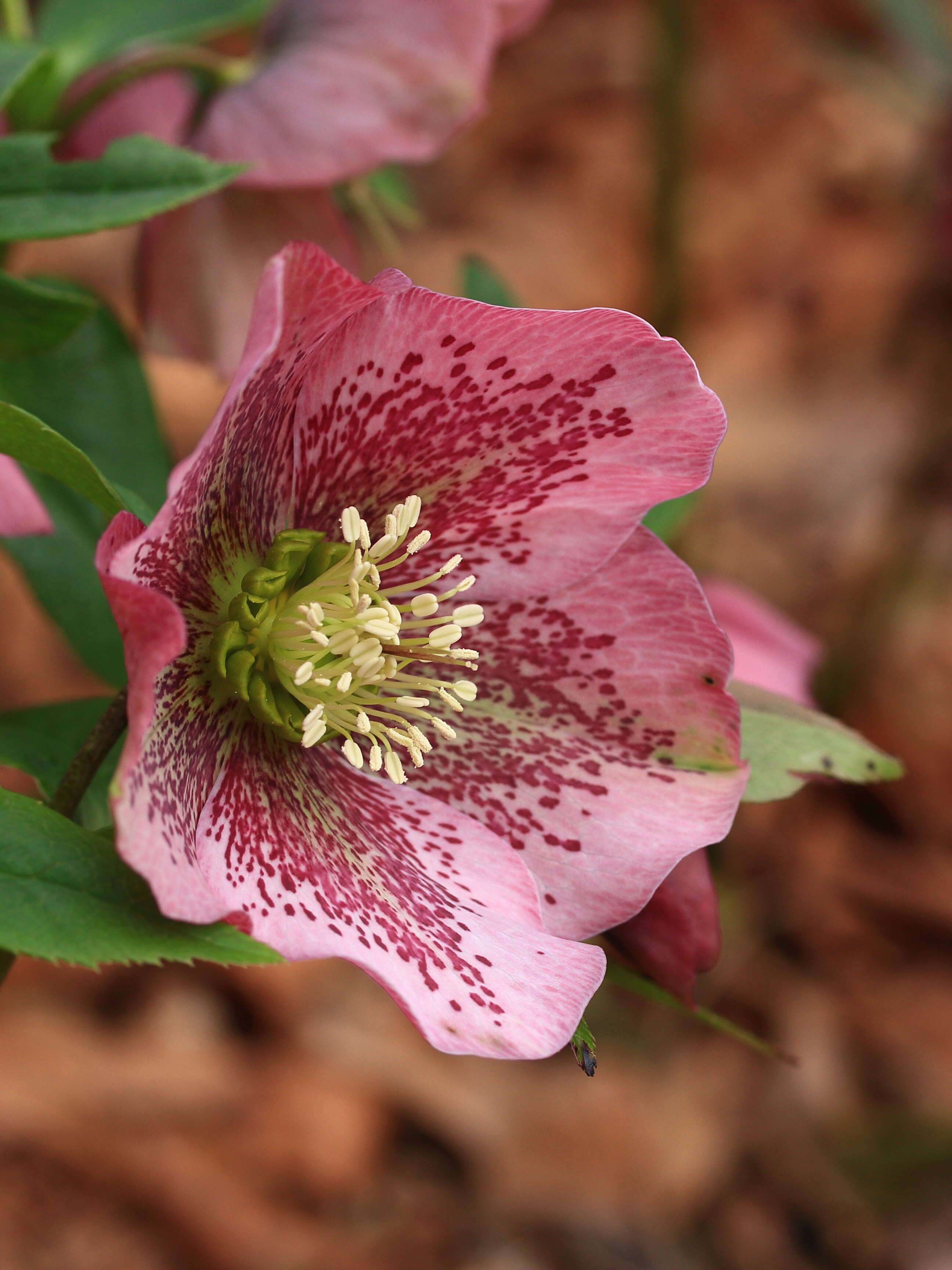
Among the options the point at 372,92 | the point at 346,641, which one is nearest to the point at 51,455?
the point at 346,641

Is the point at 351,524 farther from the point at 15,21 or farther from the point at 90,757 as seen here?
the point at 15,21

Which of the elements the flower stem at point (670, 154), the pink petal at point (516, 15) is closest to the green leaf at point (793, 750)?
the pink petal at point (516, 15)

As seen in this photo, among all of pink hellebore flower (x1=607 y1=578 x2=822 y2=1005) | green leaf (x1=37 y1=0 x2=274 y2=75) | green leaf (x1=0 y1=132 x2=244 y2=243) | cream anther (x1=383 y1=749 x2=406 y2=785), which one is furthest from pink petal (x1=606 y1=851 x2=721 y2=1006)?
green leaf (x1=37 y1=0 x2=274 y2=75)

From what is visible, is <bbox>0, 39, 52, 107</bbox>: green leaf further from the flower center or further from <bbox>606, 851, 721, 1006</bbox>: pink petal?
<bbox>606, 851, 721, 1006</bbox>: pink petal

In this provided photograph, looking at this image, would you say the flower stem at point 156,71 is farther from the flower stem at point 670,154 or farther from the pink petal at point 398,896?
the flower stem at point 670,154

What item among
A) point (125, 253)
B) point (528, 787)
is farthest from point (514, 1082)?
point (125, 253)
